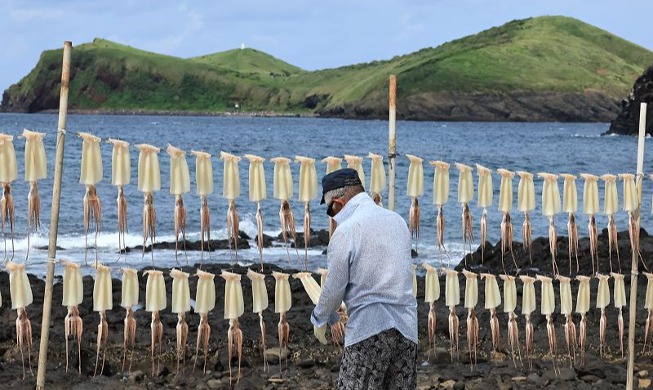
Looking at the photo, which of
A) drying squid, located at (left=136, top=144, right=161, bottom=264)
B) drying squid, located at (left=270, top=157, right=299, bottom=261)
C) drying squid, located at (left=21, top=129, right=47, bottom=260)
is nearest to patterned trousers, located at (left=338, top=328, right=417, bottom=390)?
drying squid, located at (left=270, top=157, right=299, bottom=261)

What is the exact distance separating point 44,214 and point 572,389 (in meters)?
34.1

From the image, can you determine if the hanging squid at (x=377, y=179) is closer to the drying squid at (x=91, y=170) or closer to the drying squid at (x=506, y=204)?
the drying squid at (x=506, y=204)

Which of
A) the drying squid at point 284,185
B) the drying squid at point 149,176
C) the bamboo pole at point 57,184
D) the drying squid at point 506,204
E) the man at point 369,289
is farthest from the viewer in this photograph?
the drying squid at point 506,204

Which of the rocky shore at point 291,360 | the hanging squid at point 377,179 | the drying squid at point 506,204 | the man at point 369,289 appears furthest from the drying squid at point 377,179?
the rocky shore at point 291,360

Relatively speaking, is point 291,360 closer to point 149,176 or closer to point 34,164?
point 149,176

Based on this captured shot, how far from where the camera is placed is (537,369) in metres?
15.0

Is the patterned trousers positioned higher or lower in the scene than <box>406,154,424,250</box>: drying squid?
lower

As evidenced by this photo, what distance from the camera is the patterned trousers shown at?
789 cm

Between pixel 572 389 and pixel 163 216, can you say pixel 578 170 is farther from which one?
pixel 572 389

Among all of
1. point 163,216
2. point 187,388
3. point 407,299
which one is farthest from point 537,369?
point 163,216

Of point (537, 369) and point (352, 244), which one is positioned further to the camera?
point (537, 369)

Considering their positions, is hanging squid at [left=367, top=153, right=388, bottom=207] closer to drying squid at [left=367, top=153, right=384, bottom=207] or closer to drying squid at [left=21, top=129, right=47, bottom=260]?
drying squid at [left=367, top=153, right=384, bottom=207]

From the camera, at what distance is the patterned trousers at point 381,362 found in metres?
7.89

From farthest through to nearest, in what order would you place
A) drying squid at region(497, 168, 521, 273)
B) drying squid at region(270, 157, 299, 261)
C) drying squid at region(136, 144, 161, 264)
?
drying squid at region(497, 168, 521, 273)
drying squid at region(270, 157, 299, 261)
drying squid at region(136, 144, 161, 264)
